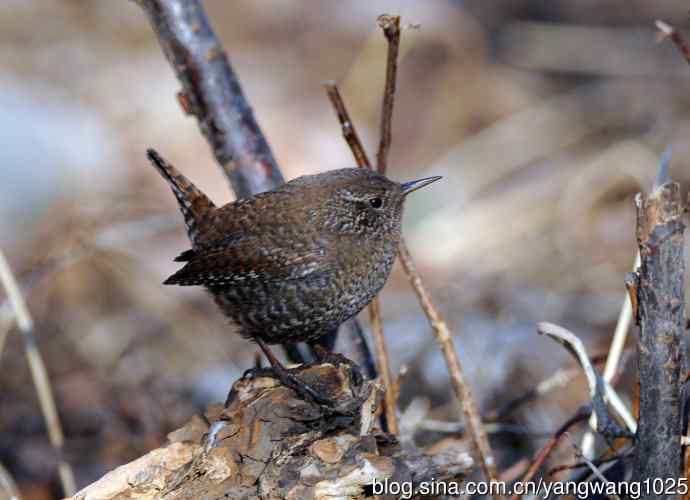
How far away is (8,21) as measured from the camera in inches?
302

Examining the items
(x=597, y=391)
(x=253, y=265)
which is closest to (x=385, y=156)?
(x=253, y=265)

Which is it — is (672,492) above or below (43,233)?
below

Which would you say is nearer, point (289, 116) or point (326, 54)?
point (289, 116)

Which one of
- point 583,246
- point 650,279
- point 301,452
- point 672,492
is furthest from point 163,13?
point 583,246

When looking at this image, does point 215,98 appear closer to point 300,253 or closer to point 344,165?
point 300,253

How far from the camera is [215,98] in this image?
347 centimetres

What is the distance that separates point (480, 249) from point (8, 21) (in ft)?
14.5

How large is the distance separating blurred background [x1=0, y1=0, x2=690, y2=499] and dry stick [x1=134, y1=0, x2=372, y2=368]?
987mm

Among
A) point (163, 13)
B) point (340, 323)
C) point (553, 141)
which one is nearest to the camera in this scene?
point (340, 323)

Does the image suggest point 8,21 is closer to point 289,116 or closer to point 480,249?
point 289,116

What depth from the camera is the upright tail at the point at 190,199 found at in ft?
11.1

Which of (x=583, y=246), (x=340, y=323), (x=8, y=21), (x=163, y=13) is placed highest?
(x=8, y=21)

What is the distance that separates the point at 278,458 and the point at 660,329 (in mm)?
999

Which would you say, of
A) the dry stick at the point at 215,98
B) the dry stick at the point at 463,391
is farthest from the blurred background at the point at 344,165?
the dry stick at the point at 463,391
